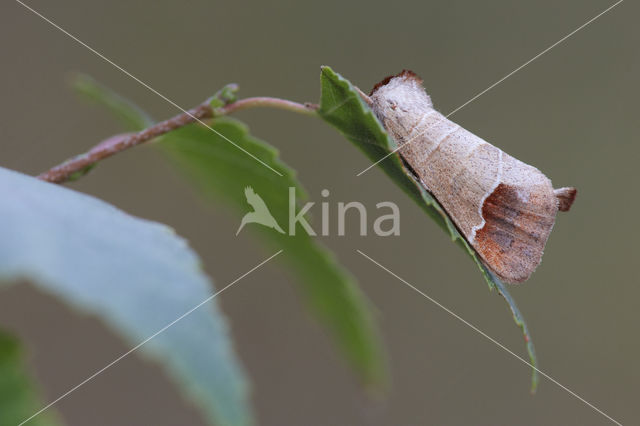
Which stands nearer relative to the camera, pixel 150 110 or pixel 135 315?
pixel 135 315

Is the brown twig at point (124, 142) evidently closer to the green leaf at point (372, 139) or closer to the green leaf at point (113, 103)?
the green leaf at point (372, 139)

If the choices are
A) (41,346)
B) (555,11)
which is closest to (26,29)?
(41,346)

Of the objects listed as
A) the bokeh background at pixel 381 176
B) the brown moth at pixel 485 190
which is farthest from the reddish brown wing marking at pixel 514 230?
the bokeh background at pixel 381 176

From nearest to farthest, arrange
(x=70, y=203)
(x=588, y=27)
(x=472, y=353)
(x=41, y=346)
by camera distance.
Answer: (x=70, y=203), (x=41, y=346), (x=472, y=353), (x=588, y=27)

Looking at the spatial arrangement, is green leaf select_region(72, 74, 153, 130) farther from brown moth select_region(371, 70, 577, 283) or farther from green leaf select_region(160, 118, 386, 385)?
brown moth select_region(371, 70, 577, 283)

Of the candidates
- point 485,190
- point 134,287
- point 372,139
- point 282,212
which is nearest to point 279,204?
point 282,212

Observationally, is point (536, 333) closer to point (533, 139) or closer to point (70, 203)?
point (533, 139)
